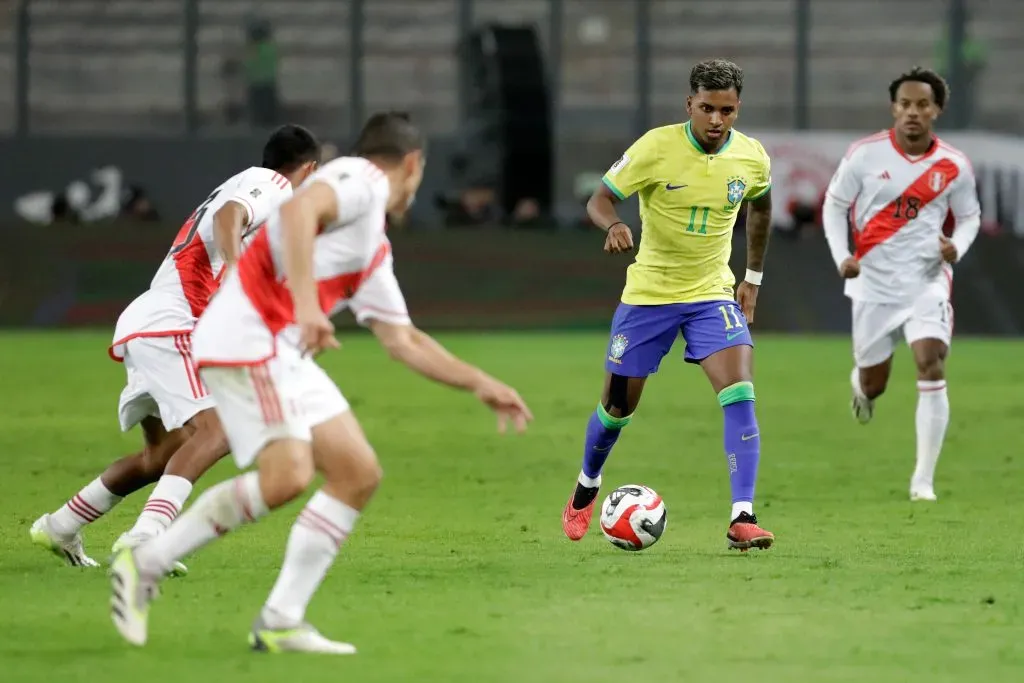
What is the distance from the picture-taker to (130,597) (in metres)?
5.93

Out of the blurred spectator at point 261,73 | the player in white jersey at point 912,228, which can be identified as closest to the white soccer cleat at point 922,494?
the player in white jersey at point 912,228

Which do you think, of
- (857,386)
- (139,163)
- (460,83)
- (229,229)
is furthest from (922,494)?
(139,163)

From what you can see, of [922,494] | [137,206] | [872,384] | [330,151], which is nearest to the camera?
[922,494]

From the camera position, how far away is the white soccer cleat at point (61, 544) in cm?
790

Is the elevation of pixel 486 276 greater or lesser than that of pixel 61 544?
lesser

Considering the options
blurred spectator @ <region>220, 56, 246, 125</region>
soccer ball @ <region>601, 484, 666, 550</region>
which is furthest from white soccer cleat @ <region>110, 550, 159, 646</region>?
blurred spectator @ <region>220, 56, 246, 125</region>

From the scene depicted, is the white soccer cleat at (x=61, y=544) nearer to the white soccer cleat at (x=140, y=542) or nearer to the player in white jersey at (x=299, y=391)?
the white soccer cleat at (x=140, y=542)

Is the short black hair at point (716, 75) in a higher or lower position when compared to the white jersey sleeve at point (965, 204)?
higher

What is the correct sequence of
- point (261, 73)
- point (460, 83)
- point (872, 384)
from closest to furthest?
1. point (872, 384)
2. point (261, 73)
3. point (460, 83)

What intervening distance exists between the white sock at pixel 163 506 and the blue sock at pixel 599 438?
7.02ft

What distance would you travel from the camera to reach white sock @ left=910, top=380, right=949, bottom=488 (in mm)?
10641

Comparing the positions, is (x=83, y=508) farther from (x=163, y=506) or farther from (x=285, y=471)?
(x=285, y=471)

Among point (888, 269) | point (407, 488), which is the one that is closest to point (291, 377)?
point (407, 488)

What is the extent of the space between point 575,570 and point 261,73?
21.1 metres
